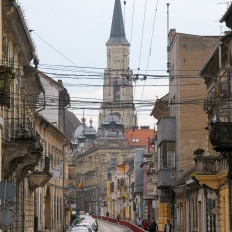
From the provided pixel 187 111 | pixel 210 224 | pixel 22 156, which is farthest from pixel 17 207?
pixel 187 111

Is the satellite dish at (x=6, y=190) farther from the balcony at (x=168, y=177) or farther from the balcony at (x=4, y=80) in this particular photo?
the balcony at (x=168, y=177)

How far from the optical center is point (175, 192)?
5994cm

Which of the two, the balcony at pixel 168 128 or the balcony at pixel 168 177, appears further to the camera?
the balcony at pixel 168 128

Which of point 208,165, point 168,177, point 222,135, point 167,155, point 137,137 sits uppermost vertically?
point 137,137

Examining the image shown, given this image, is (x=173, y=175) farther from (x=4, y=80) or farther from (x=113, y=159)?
(x=113, y=159)

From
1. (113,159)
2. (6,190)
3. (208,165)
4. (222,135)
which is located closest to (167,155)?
(208,165)

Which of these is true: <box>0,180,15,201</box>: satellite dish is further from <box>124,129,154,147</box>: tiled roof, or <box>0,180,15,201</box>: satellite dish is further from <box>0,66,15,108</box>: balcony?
<box>124,129,154,147</box>: tiled roof

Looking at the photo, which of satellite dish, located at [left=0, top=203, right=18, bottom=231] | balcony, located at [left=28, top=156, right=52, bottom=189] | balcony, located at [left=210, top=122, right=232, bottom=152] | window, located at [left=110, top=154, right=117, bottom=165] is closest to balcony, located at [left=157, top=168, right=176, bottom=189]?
balcony, located at [left=28, top=156, right=52, bottom=189]

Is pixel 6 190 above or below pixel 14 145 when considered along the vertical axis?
below

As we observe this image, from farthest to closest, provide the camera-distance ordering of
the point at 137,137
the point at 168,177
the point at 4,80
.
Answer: the point at 137,137, the point at 168,177, the point at 4,80

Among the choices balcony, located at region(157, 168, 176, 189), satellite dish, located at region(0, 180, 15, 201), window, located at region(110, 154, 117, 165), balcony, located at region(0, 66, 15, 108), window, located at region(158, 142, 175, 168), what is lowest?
satellite dish, located at region(0, 180, 15, 201)

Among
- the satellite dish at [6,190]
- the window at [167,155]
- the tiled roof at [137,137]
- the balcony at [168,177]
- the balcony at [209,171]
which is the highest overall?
the tiled roof at [137,137]

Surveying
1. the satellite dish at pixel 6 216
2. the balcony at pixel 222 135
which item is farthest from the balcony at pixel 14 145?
the satellite dish at pixel 6 216

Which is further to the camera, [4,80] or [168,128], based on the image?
[168,128]
